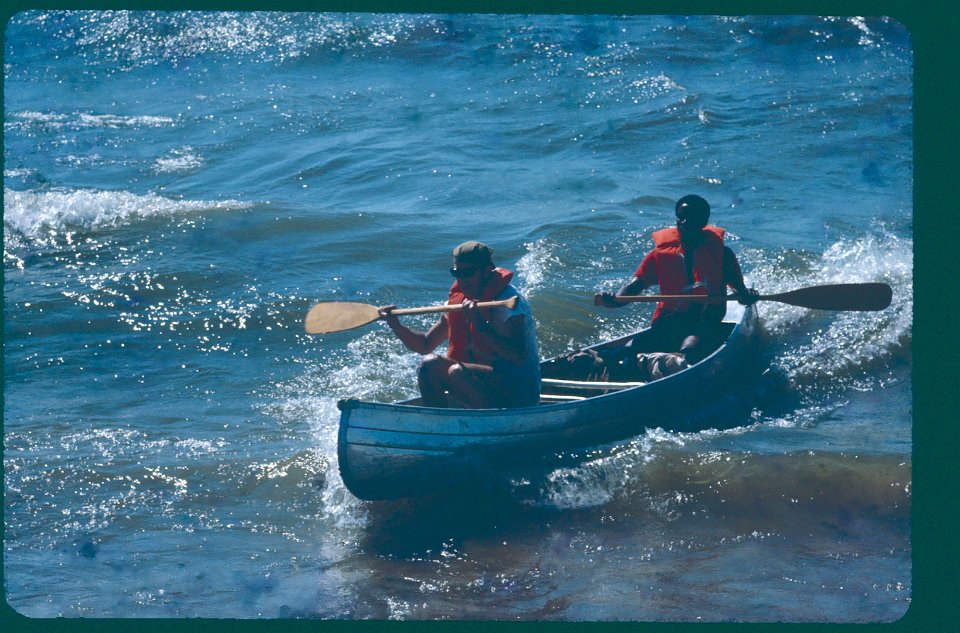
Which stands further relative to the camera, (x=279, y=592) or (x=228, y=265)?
(x=228, y=265)

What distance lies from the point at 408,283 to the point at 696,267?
155 inches

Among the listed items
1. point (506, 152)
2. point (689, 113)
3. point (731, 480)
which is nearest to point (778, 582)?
point (731, 480)

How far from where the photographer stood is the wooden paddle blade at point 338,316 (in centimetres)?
761

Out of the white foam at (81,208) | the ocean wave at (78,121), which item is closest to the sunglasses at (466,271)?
the white foam at (81,208)

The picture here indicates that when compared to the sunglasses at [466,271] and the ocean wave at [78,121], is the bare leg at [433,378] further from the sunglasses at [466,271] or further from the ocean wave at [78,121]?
the ocean wave at [78,121]

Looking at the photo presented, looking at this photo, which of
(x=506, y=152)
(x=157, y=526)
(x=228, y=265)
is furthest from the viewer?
(x=506, y=152)

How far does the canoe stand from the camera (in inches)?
276

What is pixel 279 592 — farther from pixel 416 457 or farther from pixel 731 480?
pixel 731 480

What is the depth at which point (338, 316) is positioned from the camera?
7.69 metres

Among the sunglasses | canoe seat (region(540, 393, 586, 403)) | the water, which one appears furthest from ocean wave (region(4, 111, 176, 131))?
the sunglasses

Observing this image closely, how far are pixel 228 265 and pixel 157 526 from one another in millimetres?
5366

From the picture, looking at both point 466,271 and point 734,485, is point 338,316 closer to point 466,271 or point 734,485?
point 466,271

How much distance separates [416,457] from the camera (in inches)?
283

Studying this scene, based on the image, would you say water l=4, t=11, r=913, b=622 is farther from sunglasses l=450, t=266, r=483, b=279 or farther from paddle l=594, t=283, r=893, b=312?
sunglasses l=450, t=266, r=483, b=279
